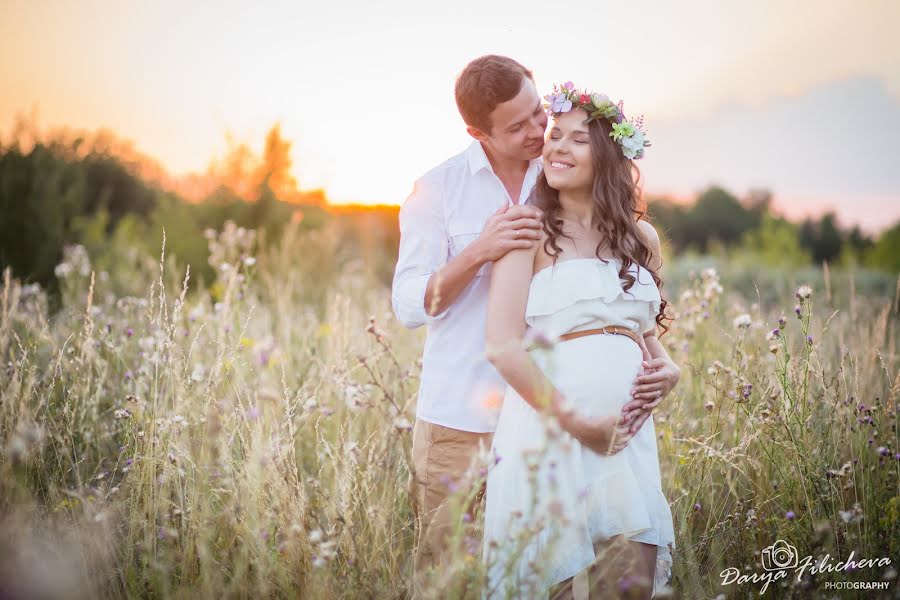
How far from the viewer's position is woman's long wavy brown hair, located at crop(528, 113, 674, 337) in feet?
8.76

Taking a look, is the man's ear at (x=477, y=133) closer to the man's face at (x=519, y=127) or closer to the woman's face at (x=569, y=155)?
the man's face at (x=519, y=127)

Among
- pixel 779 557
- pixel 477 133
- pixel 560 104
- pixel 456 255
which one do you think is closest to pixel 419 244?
pixel 456 255

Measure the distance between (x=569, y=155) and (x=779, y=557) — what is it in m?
2.08

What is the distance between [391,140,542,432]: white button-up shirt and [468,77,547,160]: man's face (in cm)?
10

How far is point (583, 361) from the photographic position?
242 centimetres

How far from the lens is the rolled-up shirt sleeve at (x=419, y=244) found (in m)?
2.77

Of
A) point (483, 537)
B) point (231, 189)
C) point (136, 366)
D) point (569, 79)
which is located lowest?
point (483, 537)

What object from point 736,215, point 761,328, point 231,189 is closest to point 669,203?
point 736,215

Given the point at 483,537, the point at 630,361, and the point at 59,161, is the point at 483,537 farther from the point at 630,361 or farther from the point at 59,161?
the point at 59,161

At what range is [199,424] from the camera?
2.88 metres

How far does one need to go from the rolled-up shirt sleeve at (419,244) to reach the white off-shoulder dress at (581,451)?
0.54 m

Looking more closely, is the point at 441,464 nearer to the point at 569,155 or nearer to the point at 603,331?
the point at 603,331

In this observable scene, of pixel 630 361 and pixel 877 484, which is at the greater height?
pixel 630 361

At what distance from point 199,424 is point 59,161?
366 inches
